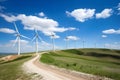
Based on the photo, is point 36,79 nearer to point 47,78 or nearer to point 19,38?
point 47,78

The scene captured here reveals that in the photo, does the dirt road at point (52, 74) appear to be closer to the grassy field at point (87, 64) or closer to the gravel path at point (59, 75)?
the gravel path at point (59, 75)

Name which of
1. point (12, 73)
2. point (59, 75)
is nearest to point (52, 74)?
point (59, 75)

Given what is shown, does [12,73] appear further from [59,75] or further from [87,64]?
[87,64]

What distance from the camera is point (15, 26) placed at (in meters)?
99.7

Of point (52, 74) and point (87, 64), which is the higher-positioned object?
point (52, 74)

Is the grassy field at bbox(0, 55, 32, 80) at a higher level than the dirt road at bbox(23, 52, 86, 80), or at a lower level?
lower

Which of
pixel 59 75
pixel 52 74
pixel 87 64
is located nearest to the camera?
pixel 59 75

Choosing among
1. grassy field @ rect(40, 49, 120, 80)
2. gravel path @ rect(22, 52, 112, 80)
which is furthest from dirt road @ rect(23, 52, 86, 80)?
grassy field @ rect(40, 49, 120, 80)

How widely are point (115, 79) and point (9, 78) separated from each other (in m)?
18.3

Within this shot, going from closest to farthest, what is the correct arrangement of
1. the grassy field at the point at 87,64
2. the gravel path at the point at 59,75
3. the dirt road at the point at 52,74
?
1. the gravel path at the point at 59,75
2. the dirt road at the point at 52,74
3. the grassy field at the point at 87,64

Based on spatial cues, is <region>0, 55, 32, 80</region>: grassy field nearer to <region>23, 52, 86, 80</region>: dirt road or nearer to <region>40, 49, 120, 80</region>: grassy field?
<region>23, 52, 86, 80</region>: dirt road

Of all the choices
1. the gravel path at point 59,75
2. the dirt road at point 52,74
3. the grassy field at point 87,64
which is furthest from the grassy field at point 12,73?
the grassy field at point 87,64

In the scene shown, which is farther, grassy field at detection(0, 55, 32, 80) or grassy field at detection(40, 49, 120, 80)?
grassy field at detection(0, 55, 32, 80)

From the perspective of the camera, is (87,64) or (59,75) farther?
(87,64)
